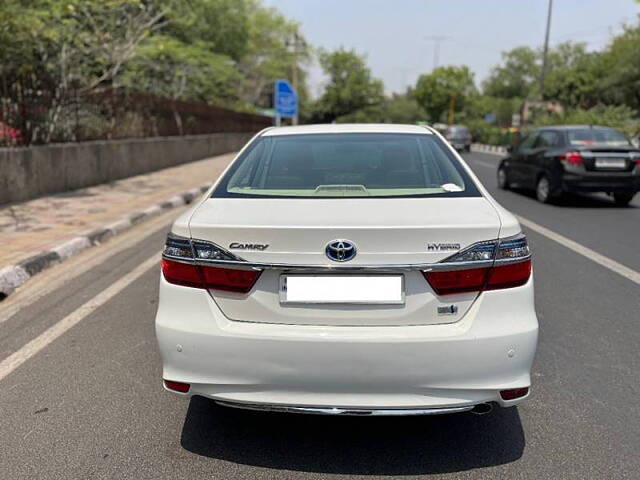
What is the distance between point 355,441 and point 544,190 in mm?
9885

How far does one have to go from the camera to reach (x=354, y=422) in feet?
9.77

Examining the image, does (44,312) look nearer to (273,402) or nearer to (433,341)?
(273,402)

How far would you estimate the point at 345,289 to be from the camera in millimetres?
2406

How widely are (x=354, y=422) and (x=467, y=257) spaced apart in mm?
1078

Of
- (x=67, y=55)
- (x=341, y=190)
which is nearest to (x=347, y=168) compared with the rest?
(x=341, y=190)

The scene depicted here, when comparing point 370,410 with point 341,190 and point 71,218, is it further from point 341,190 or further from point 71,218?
point 71,218

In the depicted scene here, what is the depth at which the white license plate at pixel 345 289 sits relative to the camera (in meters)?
2.40

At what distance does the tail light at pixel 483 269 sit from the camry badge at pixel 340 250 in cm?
31

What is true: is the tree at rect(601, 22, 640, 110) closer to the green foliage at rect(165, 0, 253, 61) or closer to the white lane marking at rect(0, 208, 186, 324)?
the green foliage at rect(165, 0, 253, 61)

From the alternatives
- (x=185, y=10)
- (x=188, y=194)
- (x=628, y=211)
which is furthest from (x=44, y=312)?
(x=185, y=10)

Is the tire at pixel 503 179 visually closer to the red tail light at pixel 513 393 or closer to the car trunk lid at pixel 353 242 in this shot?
the red tail light at pixel 513 393

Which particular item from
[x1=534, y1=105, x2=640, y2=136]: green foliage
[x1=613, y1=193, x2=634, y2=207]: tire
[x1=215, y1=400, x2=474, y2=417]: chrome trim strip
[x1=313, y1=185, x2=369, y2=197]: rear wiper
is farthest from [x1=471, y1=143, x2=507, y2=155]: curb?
[x1=215, y1=400, x2=474, y2=417]: chrome trim strip

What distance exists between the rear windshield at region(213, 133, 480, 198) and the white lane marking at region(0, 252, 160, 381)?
1.78 metres

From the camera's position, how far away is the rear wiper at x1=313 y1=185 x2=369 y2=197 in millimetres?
2930
